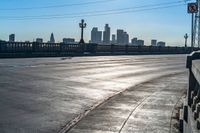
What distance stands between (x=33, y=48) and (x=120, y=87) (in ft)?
102

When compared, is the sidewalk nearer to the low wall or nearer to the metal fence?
the metal fence

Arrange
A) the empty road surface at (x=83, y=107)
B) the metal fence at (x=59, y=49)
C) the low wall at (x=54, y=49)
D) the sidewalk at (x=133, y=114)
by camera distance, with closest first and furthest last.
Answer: the sidewalk at (x=133, y=114)
the empty road surface at (x=83, y=107)
the low wall at (x=54, y=49)
the metal fence at (x=59, y=49)

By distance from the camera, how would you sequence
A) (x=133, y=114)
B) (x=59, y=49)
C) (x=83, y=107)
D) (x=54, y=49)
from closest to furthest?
1. (x=133, y=114)
2. (x=83, y=107)
3. (x=54, y=49)
4. (x=59, y=49)

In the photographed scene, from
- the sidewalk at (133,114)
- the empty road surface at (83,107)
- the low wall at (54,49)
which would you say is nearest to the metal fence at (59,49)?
the low wall at (54,49)

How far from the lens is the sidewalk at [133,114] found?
8477 mm

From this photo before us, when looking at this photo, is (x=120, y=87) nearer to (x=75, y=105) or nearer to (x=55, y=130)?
(x=75, y=105)

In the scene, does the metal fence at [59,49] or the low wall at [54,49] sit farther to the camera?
the metal fence at [59,49]

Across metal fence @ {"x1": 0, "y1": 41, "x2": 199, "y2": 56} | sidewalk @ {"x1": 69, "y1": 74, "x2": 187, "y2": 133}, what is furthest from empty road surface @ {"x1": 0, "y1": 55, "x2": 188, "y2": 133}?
metal fence @ {"x1": 0, "y1": 41, "x2": 199, "y2": 56}

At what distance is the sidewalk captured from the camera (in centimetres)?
848

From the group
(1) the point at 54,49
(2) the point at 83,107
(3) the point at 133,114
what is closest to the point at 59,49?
(1) the point at 54,49

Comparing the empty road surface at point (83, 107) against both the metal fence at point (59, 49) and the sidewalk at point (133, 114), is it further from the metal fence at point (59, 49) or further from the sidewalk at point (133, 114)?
the metal fence at point (59, 49)

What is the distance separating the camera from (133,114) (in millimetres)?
10062

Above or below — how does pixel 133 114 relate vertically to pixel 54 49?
below

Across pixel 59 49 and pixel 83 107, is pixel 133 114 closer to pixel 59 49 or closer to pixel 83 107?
pixel 83 107
